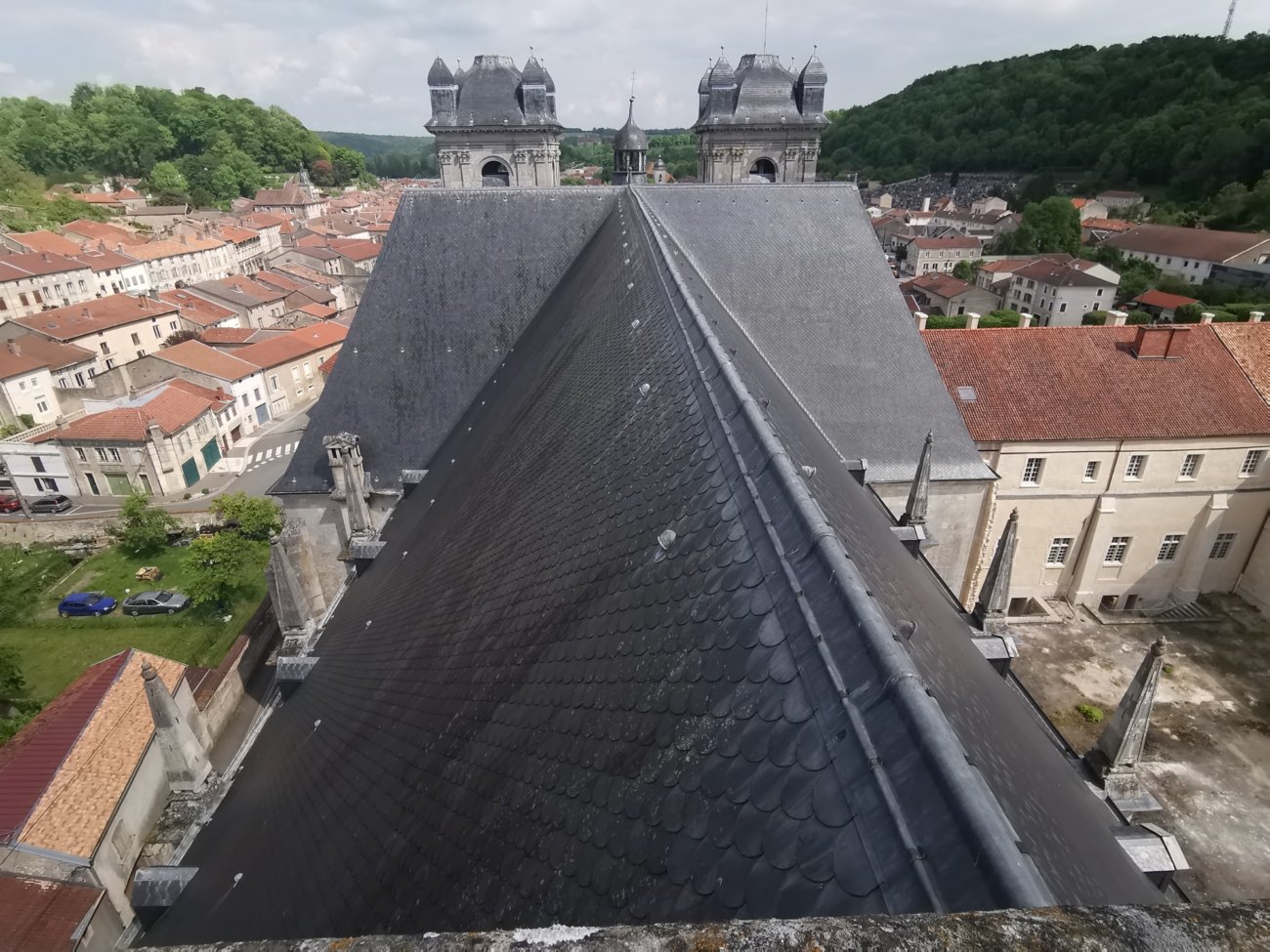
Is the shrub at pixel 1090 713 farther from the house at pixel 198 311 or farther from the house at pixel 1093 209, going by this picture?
the house at pixel 1093 209

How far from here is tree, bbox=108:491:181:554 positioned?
27344 millimetres

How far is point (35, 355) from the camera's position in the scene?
38.8 metres

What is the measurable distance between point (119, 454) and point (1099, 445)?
39356 mm

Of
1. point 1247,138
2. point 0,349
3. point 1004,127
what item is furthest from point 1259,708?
point 1004,127

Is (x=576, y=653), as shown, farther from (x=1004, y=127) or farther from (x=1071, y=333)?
(x=1004, y=127)

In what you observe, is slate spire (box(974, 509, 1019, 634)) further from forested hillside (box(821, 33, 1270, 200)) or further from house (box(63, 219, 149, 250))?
forested hillside (box(821, 33, 1270, 200))

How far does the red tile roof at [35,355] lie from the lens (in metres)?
37.0

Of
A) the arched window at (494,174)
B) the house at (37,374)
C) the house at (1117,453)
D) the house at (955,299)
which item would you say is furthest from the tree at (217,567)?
the house at (955,299)

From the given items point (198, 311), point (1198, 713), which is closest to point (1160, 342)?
point (1198, 713)

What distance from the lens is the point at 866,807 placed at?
2.23 meters

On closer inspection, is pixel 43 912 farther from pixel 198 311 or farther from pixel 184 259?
pixel 184 259

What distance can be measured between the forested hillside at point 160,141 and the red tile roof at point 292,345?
265 ft

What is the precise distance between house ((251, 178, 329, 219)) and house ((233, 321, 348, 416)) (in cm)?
7373

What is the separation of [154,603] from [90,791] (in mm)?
13048
